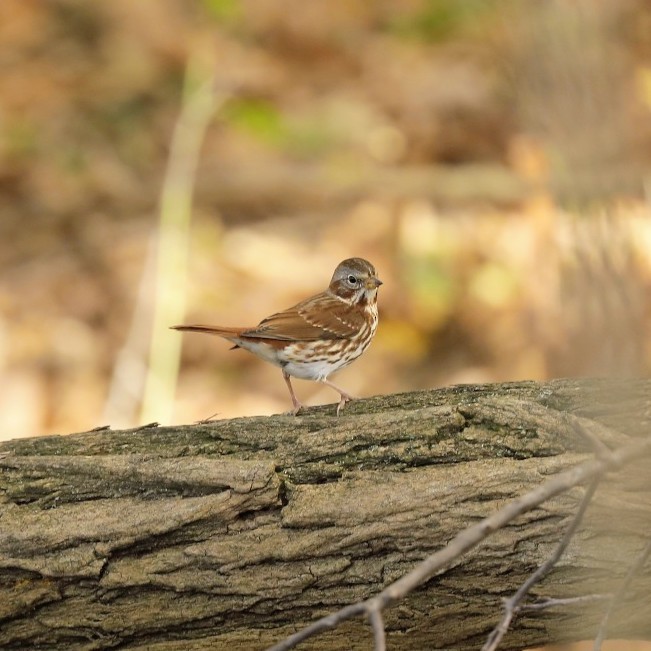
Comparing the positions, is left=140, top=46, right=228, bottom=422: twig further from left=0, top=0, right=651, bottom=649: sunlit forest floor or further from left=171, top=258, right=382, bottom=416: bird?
left=171, top=258, right=382, bottom=416: bird

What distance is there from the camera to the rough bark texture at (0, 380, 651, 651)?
258 cm

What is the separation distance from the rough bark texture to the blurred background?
279cm

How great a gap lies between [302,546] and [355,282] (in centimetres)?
193

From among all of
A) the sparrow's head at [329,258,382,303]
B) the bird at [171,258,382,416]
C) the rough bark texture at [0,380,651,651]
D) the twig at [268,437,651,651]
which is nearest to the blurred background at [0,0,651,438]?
the sparrow's head at [329,258,382,303]

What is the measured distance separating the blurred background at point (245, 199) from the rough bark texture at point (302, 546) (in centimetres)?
279

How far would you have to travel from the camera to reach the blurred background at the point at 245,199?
6.34 metres

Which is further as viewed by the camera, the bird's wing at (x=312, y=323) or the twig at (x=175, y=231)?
the twig at (x=175, y=231)

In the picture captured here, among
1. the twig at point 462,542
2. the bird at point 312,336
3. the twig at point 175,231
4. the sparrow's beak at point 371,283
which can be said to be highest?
the twig at point 175,231

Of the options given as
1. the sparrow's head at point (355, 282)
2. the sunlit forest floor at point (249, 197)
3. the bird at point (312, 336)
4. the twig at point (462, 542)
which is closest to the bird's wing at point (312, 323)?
the bird at point (312, 336)

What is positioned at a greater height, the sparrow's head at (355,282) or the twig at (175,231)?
the twig at (175,231)

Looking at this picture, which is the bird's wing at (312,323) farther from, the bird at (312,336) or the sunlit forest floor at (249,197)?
the sunlit forest floor at (249,197)

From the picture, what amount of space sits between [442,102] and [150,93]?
223 centimetres

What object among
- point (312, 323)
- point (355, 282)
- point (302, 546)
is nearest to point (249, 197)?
point (355, 282)

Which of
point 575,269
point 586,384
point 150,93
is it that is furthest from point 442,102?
point 575,269
